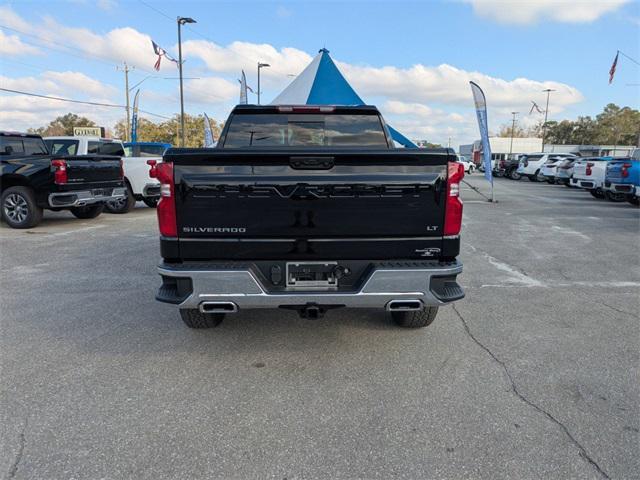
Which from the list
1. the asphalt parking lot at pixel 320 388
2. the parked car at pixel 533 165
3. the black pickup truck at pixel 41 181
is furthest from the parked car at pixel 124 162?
the parked car at pixel 533 165

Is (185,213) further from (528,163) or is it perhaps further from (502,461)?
(528,163)

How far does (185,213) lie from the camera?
3207 millimetres

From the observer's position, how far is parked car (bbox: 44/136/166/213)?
39.0 feet

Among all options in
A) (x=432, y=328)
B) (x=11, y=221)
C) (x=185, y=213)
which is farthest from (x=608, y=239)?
(x=11, y=221)

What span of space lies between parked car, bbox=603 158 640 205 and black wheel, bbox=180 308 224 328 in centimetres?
1462

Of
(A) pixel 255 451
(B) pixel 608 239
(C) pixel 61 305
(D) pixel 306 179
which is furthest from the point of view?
(B) pixel 608 239

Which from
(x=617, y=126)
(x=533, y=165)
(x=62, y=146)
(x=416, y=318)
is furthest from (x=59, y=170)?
(x=617, y=126)

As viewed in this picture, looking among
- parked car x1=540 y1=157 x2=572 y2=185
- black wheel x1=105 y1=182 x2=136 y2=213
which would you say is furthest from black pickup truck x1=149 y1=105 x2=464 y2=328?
parked car x1=540 y1=157 x2=572 y2=185

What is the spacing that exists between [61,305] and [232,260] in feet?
9.50

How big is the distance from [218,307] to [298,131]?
211 cm

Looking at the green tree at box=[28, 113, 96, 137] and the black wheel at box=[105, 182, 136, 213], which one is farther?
the green tree at box=[28, 113, 96, 137]

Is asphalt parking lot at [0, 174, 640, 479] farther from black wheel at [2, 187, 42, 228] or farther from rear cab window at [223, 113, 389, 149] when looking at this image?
black wheel at [2, 187, 42, 228]

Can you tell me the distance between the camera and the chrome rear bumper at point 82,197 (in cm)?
959

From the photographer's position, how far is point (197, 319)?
4.16 metres
